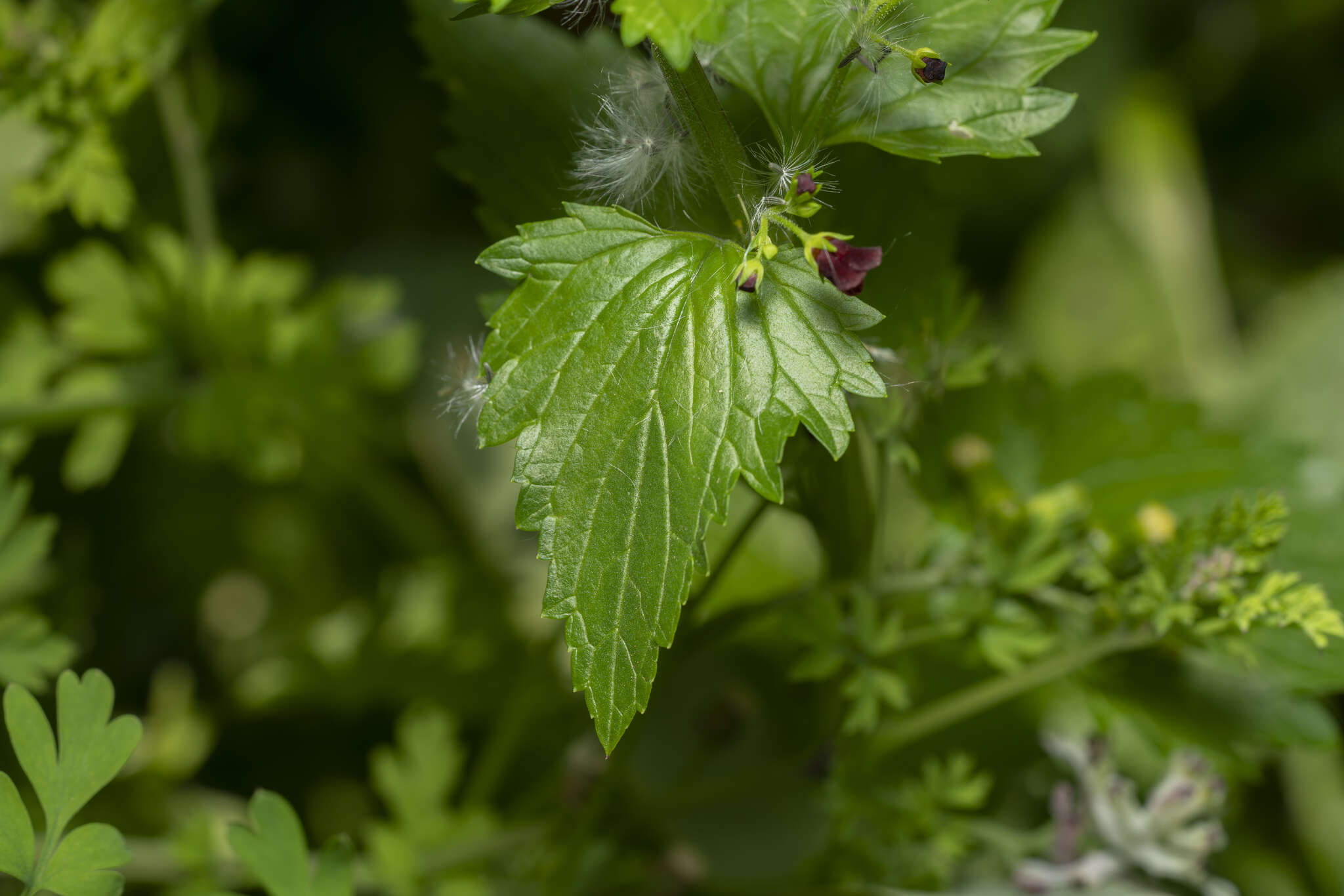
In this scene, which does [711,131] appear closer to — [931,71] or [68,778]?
[931,71]

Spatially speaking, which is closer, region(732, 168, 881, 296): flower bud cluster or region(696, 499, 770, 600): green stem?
region(732, 168, 881, 296): flower bud cluster

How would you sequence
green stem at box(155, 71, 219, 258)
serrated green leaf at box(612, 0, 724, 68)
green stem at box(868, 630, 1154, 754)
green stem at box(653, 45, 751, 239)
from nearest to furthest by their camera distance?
serrated green leaf at box(612, 0, 724, 68) → green stem at box(653, 45, 751, 239) → green stem at box(868, 630, 1154, 754) → green stem at box(155, 71, 219, 258)

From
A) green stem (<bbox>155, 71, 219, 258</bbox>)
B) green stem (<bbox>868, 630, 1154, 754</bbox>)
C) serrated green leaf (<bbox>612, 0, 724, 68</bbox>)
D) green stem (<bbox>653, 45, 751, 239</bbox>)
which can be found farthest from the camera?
green stem (<bbox>155, 71, 219, 258</bbox>)

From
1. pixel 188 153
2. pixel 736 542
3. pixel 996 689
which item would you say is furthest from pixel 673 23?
pixel 188 153

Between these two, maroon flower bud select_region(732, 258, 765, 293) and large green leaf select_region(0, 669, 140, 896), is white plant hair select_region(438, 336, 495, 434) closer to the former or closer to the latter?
maroon flower bud select_region(732, 258, 765, 293)

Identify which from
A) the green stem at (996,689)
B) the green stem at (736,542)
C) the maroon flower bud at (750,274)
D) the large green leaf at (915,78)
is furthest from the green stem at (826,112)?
the green stem at (996,689)

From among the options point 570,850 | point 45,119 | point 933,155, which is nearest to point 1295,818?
point 570,850

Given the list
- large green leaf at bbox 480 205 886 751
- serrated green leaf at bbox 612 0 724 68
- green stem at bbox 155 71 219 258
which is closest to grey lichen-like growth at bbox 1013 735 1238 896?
large green leaf at bbox 480 205 886 751
